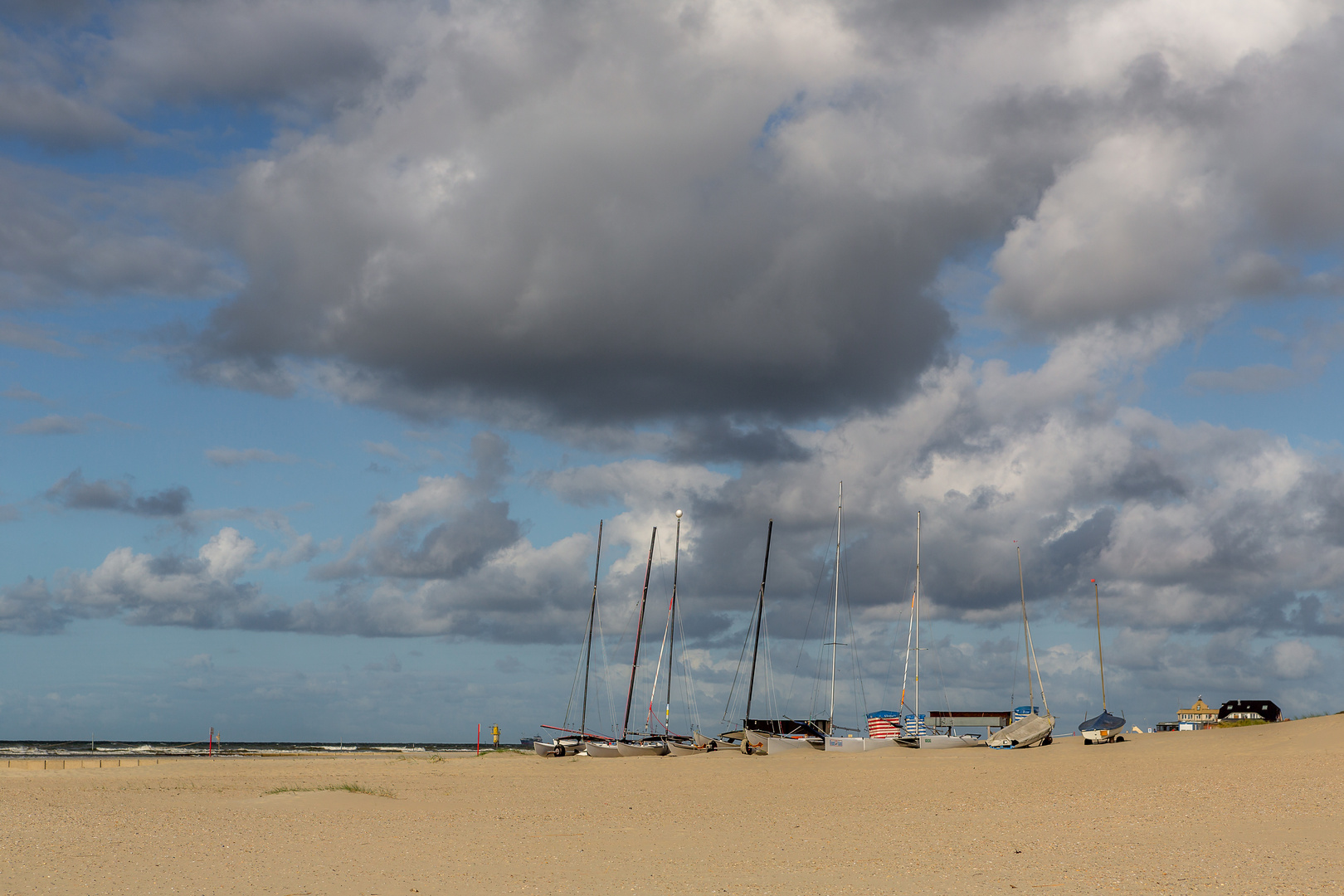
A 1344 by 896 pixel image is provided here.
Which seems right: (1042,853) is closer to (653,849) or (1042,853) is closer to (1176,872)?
(1176,872)

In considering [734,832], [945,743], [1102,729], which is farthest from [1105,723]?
[734,832]

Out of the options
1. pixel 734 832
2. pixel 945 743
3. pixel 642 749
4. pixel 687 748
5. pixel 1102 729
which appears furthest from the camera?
pixel 687 748

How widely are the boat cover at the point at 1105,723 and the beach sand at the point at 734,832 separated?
16.0 metres

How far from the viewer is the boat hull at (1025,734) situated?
178 ft

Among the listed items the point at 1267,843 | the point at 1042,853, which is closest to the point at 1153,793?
the point at 1267,843

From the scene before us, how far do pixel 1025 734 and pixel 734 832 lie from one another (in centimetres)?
3756

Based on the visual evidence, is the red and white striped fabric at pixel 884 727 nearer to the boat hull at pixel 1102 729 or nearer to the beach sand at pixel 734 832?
the boat hull at pixel 1102 729

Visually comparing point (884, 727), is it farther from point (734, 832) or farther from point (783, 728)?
point (734, 832)

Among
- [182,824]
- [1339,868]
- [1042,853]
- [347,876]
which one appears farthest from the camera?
[182,824]

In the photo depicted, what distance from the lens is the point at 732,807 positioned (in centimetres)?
2748

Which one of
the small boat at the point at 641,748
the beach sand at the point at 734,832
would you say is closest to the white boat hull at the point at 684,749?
the small boat at the point at 641,748

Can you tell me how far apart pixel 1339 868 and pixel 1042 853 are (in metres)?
4.38

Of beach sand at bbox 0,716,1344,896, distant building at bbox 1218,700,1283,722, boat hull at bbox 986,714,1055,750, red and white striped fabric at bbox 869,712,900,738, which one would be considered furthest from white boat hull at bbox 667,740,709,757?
distant building at bbox 1218,700,1283,722

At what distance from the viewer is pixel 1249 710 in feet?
328
